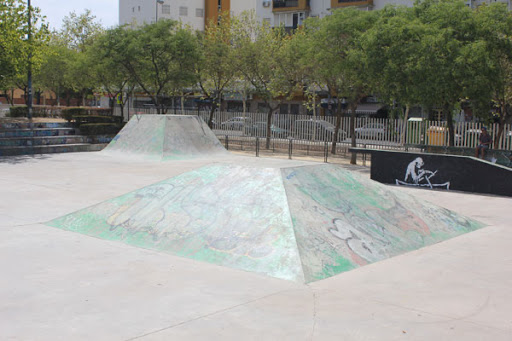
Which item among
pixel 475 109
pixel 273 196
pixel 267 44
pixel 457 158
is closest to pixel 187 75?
pixel 267 44

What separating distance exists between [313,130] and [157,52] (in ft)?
34.0

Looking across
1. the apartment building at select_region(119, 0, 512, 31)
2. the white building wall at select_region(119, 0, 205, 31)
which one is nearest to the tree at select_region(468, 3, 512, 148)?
the apartment building at select_region(119, 0, 512, 31)

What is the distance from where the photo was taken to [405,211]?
10.1 meters

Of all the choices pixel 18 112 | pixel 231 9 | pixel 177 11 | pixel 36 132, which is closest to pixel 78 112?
pixel 18 112

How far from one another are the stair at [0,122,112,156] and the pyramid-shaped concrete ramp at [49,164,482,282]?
15478 mm

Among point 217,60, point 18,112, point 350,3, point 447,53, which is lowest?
point 18,112

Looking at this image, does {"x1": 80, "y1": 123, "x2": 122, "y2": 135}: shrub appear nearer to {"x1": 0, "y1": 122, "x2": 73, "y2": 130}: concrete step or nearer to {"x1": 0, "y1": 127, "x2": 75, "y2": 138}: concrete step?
{"x1": 0, "y1": 127, "x2": 75, "y2": 138}: concrete step

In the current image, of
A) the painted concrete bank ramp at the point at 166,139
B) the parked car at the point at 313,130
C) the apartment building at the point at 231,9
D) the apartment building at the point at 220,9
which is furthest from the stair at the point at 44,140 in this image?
the apartment building at the point at 220,9

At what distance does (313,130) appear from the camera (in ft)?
95.8

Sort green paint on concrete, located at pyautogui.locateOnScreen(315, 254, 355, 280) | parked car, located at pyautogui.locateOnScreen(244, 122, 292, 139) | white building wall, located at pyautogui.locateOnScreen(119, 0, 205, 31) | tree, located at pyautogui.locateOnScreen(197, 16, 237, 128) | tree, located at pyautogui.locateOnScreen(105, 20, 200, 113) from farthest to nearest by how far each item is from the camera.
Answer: white building wall, located at pyautogui.locateOnScreen(119, 0, 205, 31)
tree, located at pyautogui.locateOnScreen(197, 16, 237, 128)
parked car, located at pyautogui.locateOnScreen(244, 122, 292, 139)
tree, located at pyautogui.locateOnScreen(105, 20, 200, 113)
green paint on concrete, located at pyautogui.locateOnScreen(315, 254, 355, 280)

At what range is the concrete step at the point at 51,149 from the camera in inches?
924

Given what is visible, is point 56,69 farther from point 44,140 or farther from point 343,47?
point 343,47

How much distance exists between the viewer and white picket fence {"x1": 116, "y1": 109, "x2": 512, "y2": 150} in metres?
23.9

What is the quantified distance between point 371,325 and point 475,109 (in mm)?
17853
